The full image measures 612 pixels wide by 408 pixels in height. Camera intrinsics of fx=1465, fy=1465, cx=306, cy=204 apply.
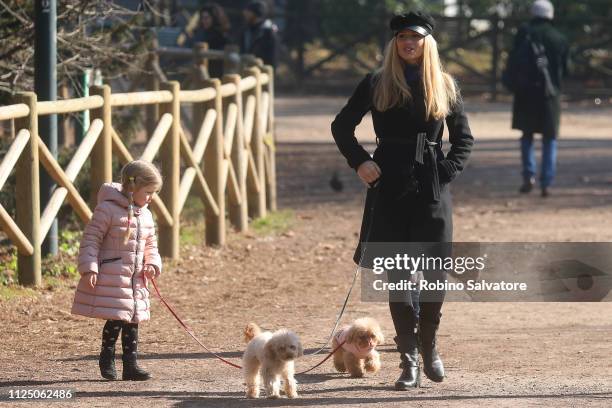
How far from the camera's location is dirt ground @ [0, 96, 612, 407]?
7.03 m

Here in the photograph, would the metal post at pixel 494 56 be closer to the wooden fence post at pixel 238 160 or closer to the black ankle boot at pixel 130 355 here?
the wooden fence post at pixel 238 160

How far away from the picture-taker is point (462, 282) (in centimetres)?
1055

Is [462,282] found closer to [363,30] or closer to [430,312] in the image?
[430,312]

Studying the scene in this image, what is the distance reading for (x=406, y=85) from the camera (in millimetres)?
6957

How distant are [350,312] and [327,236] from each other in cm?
371

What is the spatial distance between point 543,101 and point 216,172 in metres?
4.72

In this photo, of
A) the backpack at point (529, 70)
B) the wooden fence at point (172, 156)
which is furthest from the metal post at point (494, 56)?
the wooden fence at point (172, 156)

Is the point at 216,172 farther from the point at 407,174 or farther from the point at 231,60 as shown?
the point at 407,174

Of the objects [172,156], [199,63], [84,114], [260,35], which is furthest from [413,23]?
[260,35]

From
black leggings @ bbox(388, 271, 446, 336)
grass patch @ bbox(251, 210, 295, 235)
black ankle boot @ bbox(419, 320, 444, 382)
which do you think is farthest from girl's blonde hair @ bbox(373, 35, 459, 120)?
grass patch @ bbox(251, 210, 295, 235)

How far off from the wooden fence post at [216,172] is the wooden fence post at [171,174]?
891 millimetres

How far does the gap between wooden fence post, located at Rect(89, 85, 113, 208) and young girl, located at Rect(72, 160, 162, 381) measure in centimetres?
310

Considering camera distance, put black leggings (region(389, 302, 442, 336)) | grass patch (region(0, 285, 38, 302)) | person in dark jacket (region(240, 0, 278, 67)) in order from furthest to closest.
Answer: person in dark jacket (region(240, 0, 278, 67)) < grass patch (region(0, 285, 38, 302)) < black leggings (region(389, 302, 442, 336))

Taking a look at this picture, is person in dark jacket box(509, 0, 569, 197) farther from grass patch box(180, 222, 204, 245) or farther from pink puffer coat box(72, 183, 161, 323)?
pink puffer coat box(72, 183, 161, 323)
